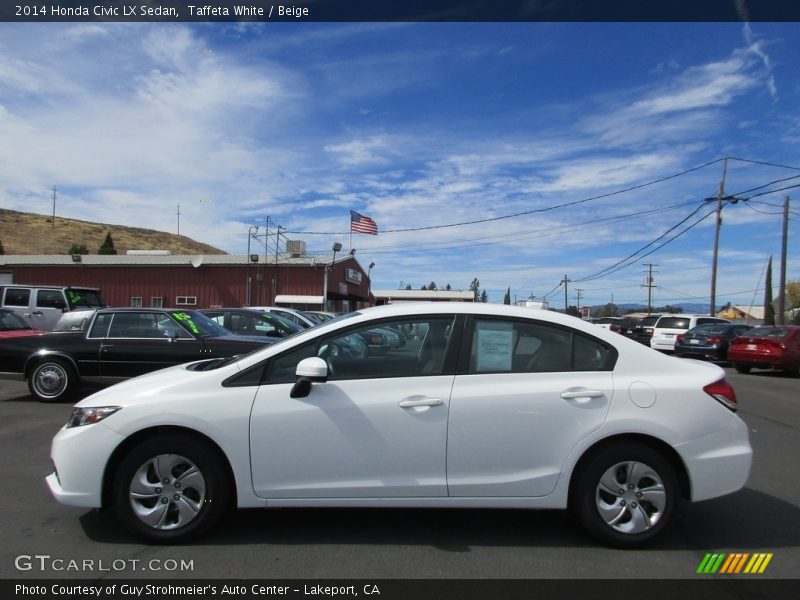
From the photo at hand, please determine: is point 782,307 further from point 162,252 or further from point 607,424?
point 162,252

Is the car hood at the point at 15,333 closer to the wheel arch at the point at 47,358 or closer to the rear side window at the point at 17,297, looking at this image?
the wheel arch at the point at 47,358

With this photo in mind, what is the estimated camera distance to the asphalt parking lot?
3422 mm

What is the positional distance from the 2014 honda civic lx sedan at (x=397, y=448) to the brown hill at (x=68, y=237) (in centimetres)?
9268

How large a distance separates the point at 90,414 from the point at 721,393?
4142 millimetres

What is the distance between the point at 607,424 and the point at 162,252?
43.3 metres

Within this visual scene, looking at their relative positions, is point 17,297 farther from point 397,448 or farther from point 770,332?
point 770,332

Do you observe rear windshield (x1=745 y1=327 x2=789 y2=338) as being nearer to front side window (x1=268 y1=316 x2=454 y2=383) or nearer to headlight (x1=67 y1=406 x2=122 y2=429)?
front side window (x1=268 y1=316 x2=454 y2=383)

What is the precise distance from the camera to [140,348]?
8625 mm

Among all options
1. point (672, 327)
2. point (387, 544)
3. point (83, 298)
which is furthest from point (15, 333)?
point (672, 327)

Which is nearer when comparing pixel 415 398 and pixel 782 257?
pixel 415 398


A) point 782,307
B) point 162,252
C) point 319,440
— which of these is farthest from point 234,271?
point 319,440

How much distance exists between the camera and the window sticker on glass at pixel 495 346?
3.93m

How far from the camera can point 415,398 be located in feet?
12.3
